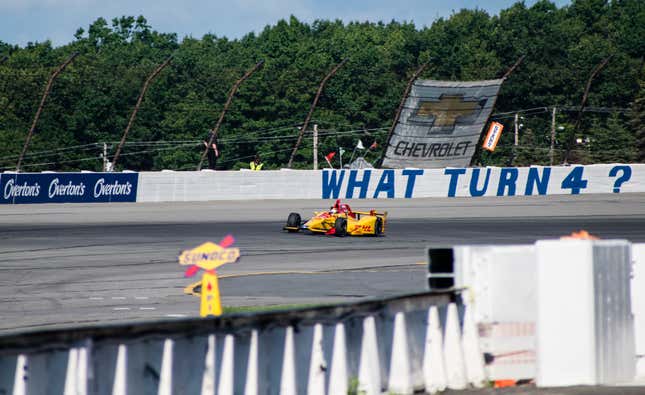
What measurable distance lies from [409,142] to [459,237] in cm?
1912

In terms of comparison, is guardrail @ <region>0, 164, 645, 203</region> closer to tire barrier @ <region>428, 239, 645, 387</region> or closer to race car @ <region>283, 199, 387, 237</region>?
race car @ <region>283, 199, 387, 237</region>

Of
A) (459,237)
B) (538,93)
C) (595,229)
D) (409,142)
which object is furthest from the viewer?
(538,93)

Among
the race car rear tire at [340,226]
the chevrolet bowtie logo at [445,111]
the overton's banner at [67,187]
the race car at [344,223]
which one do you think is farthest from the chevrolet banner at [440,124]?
the race car rear tire at [340,226]

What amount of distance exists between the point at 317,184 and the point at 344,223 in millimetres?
12766

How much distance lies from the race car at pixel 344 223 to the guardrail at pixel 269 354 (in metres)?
19.5

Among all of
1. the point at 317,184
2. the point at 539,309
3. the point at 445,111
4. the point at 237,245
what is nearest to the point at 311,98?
the point at 445,111

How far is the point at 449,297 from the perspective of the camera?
27.3 feet

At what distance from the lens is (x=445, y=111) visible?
47375mm

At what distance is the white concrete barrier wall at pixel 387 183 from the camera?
130ft

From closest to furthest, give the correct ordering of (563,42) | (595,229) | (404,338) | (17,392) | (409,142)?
(17,392) < (404,338) < (595,229) < (409,142) < (563,42)

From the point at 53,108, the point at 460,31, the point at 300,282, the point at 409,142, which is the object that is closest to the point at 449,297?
the point at 300,282

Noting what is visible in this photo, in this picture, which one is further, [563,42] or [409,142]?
[563,42]

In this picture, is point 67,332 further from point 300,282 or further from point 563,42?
point 563,42

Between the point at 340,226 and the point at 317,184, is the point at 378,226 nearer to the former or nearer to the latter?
the point at 340,226
